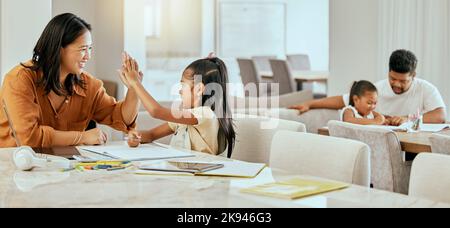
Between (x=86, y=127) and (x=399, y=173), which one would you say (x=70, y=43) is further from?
(x=399, y=173)

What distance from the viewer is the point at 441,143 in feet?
9.32

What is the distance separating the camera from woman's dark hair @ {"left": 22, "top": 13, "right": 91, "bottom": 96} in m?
2.80

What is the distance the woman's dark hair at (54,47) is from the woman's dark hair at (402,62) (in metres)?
2.06

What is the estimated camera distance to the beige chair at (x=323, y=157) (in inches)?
82.5

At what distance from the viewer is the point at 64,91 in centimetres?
286

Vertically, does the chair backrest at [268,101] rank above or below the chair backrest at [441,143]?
below

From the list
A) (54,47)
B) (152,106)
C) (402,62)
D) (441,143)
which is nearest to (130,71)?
(152,106)

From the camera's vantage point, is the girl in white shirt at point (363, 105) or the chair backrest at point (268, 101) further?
the chair backrest at point (268, 101)

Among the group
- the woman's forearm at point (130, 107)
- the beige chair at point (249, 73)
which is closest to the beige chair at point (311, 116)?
the woman's forearm at point (130, 107)

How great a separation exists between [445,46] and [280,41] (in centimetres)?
625

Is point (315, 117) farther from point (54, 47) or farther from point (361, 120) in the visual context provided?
point (54, 47)

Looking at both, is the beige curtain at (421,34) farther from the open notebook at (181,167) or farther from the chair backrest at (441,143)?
the open notebook at (181,167)

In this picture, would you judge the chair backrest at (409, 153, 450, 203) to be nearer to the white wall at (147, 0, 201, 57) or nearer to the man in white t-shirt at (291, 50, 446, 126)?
the man in white t-shirt at (291, 50, 446, 126)
